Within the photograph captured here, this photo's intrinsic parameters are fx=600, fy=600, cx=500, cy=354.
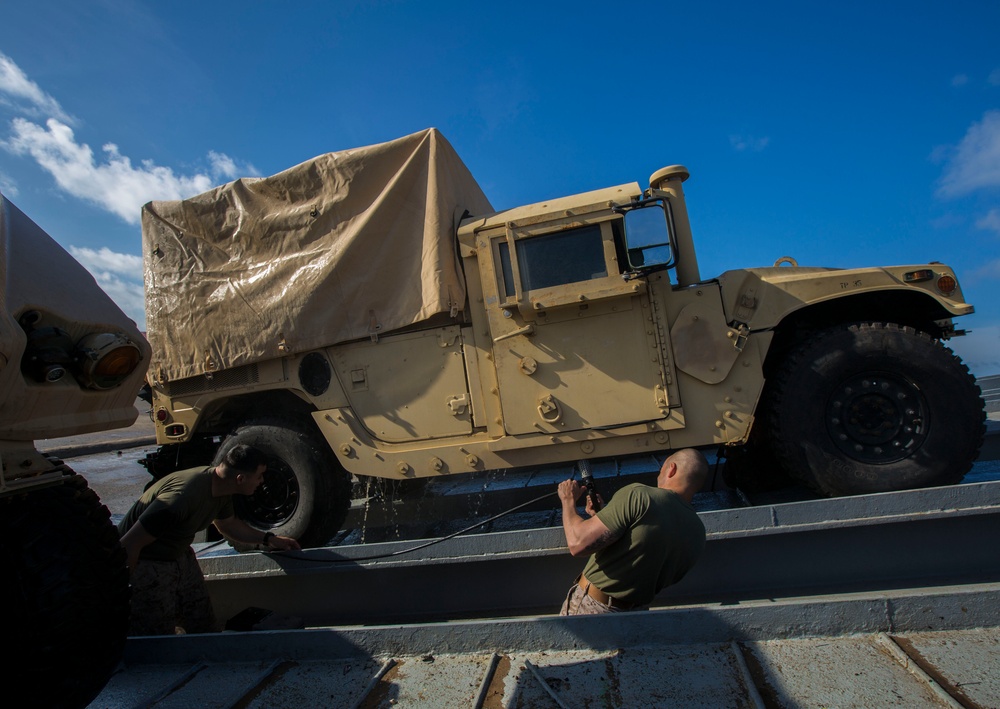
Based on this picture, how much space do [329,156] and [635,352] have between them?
2514 mm

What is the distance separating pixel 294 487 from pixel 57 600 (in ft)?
7.48

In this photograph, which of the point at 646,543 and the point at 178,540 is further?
the point at 178,540

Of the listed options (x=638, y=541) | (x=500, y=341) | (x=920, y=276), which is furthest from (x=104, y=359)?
(x=920, y=276)

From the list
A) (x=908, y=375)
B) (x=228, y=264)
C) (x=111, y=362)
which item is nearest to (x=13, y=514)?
(x=111, y=362)

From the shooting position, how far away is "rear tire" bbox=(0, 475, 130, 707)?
193 centimetres

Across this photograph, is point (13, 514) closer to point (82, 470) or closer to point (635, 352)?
point (635, 352)

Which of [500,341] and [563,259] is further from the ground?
[563,259]

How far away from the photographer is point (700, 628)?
7.38 ft

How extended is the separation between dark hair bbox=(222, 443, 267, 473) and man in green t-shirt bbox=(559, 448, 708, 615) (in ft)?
6.42

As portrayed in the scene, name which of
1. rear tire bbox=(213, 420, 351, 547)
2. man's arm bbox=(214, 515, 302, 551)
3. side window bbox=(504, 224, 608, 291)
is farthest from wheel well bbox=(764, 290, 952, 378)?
man's arm bbox=(214, 515, 302, 551)

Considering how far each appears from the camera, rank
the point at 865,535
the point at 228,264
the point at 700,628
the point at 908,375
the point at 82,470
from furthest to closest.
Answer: the point at 82,470
the point at 228,264
the point at 908,375
the point at 865,535
the point at 700,628

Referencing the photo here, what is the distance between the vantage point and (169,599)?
3279mm

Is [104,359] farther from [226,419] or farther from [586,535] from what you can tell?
[226,419]

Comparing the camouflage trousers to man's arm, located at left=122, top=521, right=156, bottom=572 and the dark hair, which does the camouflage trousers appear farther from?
the dark hair
